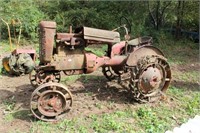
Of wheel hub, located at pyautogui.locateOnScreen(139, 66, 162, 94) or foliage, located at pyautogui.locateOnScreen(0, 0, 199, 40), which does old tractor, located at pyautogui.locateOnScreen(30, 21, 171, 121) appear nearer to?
wheel hub, located at pyautogui.locateOnScreen(139, 66, 162, 94)

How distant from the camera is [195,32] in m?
11.8

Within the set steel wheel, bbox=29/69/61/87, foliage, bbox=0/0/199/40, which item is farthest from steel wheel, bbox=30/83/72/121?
foliage, bbox=0/0/199/40

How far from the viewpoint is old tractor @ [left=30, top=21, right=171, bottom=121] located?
4699mm

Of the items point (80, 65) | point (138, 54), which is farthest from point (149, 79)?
point (80, 65)

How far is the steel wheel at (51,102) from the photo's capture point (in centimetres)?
460

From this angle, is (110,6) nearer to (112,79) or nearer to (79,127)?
(112,79)

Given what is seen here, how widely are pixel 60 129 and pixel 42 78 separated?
4.12 feet

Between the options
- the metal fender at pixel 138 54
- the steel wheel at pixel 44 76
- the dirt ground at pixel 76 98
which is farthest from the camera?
the metal fender at pixel 138 54

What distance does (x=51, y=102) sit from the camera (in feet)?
15.3

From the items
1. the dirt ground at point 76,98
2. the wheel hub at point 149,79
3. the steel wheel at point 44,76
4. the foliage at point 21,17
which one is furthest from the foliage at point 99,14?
the wheel hub at point 149,79

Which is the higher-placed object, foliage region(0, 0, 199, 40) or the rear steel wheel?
foliage region(0, 0, 199, 40)

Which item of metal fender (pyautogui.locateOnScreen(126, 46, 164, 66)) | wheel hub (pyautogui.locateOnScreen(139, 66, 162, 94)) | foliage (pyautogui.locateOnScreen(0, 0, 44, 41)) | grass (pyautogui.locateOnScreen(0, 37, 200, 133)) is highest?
foliage (pyautogui.locateOnScreen(0, 0, 44, 41))

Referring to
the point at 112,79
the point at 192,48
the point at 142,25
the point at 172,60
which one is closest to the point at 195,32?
the point at 192,48

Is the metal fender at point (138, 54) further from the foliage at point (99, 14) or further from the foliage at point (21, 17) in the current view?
the foliage at point (21, 17)
